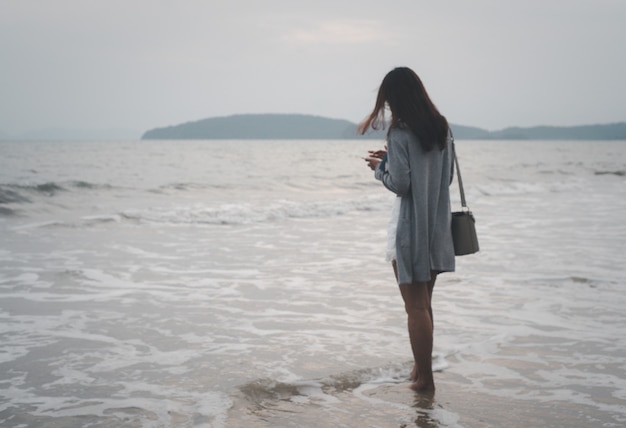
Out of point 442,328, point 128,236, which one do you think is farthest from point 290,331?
point 128,236

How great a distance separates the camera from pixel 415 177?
391 cm

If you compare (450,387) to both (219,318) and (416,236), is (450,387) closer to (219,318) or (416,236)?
(416,236)

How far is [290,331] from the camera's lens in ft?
18.8

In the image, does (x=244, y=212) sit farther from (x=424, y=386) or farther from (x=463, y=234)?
(x=463, y=234)

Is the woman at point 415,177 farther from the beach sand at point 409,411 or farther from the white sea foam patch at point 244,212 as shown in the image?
the white sea foam patch at point 244,212

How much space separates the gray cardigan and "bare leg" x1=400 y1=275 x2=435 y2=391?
11 cm

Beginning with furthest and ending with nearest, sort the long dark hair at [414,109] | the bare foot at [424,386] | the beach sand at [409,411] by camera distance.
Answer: the bare foot at [424,386] < the long dark hair at [414,109] < the beach sand at [409,411]

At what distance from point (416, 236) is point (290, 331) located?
214cm

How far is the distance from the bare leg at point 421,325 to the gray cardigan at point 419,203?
0.11 metres

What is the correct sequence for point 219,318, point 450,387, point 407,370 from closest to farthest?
1. point 450,387
2. point 407,370
3. point 219,318

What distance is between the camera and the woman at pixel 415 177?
3.90 metres

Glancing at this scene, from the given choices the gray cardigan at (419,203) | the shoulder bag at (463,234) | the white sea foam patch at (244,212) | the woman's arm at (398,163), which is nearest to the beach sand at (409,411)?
the gray cardigan at (419,203)

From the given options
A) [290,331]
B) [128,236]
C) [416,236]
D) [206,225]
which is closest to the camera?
[416,236]

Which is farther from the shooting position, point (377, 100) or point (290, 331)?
point (290, 331)
